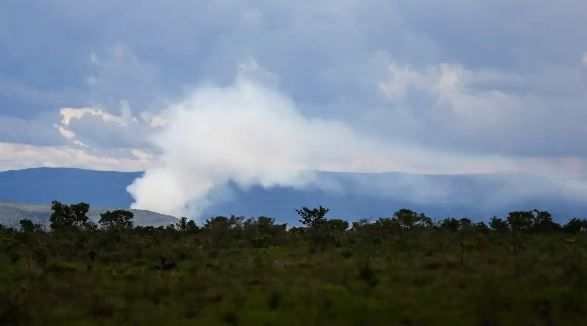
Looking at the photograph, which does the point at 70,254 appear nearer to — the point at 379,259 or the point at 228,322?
the point at 379,259

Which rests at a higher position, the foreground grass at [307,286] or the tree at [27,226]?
the tree at [27,226]

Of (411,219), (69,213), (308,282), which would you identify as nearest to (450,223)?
(411,219)

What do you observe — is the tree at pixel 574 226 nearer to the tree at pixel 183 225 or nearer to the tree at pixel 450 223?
the tree at pixel 450 223

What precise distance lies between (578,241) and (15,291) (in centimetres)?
2621

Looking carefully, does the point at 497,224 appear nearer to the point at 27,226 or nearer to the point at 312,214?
the point at 312,214

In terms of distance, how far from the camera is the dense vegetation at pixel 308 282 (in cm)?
1322

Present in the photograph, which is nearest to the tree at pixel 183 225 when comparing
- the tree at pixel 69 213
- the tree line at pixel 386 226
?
the tree line at pixel 386 226

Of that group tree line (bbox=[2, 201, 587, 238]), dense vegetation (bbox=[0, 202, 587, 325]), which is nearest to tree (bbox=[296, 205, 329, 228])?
tree line (bbox=[2, 201, 587, 238])

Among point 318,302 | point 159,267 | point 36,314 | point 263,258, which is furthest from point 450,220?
point 36,314

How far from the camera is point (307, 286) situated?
1670 centimetres

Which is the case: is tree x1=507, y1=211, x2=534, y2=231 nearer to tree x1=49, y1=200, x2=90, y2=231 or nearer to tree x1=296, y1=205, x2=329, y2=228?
tree x1=296, y1=205, x2=329, y2=228

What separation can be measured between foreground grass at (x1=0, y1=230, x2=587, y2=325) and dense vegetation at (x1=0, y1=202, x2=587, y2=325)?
0.14ft

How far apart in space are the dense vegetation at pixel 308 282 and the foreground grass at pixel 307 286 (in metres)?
0.04

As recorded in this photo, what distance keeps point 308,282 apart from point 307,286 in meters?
0.63
